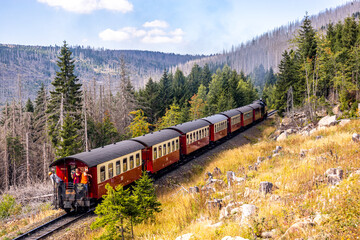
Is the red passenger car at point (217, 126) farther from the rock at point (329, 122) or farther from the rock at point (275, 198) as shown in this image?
the rock at point (275, 198)

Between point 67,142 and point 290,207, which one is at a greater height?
point 290,207

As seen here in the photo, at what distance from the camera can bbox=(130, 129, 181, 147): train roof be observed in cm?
1966

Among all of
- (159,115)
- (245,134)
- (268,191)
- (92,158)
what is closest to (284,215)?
(268,191)

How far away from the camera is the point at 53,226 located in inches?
520

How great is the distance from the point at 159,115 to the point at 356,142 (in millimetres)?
48560

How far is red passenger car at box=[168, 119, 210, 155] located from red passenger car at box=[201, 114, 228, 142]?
1220 millimetres

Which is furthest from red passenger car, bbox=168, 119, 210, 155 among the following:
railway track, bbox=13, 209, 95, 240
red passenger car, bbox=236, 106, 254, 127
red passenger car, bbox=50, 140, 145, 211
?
red passenger car, bbox=236, 106, 254, 127

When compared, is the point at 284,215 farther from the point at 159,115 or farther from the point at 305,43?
the point at 159,115

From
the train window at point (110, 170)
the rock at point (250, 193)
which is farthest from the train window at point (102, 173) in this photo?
the rock at point (250, 193)

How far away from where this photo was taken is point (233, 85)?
6425 centimetres

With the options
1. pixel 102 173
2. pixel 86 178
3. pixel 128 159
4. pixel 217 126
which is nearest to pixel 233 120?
pixel 217 126

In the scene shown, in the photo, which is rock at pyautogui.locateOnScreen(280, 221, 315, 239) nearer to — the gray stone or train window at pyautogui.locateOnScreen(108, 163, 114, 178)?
the gray stone

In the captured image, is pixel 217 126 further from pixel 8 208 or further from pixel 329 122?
pixel 8 208

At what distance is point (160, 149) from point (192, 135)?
6164 mm
